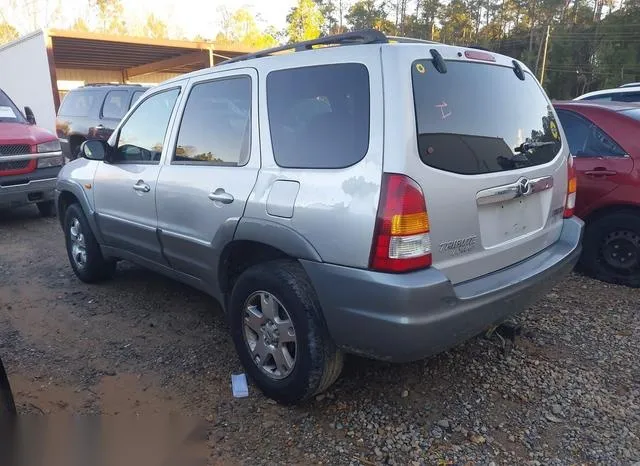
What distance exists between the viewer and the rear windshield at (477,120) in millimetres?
2365

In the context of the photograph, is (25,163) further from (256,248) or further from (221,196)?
(256,248)

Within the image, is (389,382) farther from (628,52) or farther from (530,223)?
(628,52)

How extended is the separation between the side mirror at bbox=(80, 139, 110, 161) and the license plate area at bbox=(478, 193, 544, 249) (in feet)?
9.92

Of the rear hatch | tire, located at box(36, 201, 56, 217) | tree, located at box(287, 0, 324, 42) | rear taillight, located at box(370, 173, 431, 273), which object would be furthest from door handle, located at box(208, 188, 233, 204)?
tree, located at box(287, 0, 324, 42)

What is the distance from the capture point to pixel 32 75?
15.0 metres

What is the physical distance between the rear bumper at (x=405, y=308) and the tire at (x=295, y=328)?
0.11 meters

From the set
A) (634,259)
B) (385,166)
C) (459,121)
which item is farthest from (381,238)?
(634,259)

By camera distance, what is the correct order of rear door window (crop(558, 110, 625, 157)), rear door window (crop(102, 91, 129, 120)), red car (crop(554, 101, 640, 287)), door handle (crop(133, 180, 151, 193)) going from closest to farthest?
door handle (crop(133, 180, 151, 193)) < red car (crop(554, 101, 640, 287)) < rear door window (crop(558, 110, 625, 157)) < rear door window (crop(102, 91, 129, 120))

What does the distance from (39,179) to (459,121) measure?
21.7 ft

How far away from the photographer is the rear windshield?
237 cm

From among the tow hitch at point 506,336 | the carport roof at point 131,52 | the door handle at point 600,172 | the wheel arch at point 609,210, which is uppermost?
the carport roof at point 131,52

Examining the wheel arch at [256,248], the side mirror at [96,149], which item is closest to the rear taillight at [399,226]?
the wheel arch at [256,248]

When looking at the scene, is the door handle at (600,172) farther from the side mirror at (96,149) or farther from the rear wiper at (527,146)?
the side mirror at (96,149)

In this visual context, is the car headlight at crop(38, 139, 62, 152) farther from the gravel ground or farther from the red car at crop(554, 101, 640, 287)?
the red car at crop(554, 101, 640, 287)
